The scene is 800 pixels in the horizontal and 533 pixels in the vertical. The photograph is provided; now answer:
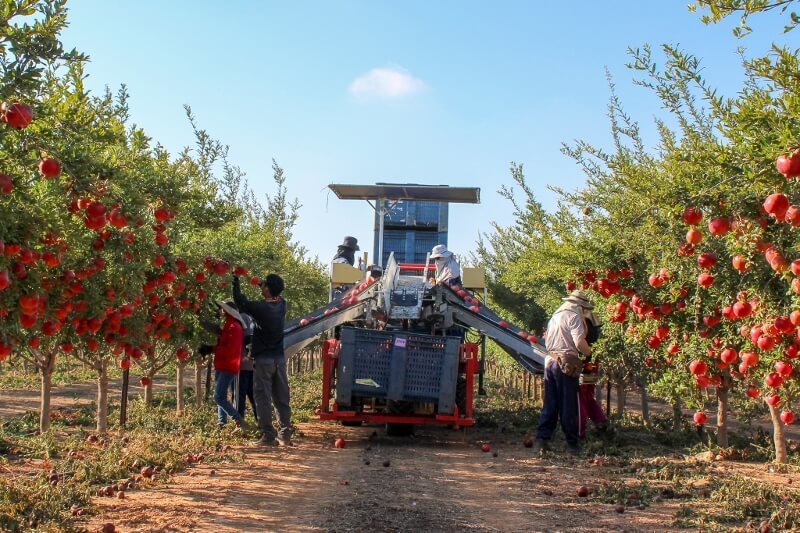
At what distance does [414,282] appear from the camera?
11.2 metres

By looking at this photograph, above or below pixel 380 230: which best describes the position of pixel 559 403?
below

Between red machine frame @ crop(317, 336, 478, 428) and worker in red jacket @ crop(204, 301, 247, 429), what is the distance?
1.12 metres

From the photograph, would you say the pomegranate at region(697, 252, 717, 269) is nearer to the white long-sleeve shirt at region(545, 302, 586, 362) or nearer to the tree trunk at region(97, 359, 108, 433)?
the white long-sleeve shirt at region(545, 302, 586, 362)

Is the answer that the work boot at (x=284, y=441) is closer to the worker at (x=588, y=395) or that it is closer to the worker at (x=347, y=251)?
the worker at (x=588, y=395)

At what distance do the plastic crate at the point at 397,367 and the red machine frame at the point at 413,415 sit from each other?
166 mm

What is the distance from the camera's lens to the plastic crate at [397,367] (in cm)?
968

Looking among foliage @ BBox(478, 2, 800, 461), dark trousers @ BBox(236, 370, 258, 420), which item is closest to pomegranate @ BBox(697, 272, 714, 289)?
foliage @ BBox(478, 2, 800, 461)

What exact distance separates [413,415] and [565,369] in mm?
2038

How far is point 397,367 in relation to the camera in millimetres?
9664

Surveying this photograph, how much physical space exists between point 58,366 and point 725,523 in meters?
20.2

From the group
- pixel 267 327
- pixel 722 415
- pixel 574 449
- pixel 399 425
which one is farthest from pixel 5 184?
pixel 722 415

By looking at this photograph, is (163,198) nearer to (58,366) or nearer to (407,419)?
(407,419)

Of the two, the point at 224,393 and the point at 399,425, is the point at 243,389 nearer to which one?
the point at 224,393

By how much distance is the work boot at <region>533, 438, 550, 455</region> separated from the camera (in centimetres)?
964
